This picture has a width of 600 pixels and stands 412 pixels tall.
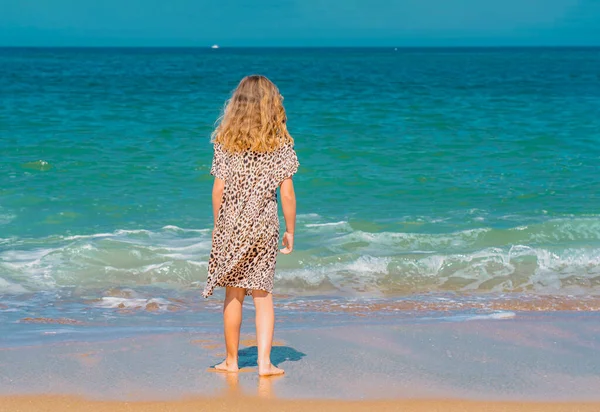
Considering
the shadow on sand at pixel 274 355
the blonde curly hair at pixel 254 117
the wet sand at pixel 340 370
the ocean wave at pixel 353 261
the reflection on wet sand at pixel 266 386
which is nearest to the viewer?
the wet sand at pixel 340 370

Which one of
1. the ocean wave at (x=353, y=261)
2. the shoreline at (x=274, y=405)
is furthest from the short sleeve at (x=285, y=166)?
the ocean wave at (x=353, y=261)

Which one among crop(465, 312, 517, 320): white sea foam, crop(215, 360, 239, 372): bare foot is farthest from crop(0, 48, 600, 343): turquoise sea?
crop(215, 360, 239, 372): bare foot

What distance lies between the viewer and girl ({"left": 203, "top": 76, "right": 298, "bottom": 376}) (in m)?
4.31

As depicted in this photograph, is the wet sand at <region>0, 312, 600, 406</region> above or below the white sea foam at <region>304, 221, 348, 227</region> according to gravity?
above

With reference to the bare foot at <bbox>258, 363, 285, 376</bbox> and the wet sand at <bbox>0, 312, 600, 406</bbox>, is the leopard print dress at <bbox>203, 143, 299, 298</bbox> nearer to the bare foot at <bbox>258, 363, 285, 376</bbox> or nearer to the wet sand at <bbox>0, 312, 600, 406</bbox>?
the bare foot at <bbox>258, 363, 285, 376</bbox>

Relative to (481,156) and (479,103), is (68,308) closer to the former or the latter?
(481,156)

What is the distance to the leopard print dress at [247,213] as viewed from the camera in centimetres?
438

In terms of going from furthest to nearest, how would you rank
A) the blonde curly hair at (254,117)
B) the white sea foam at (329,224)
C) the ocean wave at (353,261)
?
the white sea foam at (329,224)
the ocean wave at (353,261)
the blonde curly hair at (254,117)

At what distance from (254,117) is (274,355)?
55.5 inches

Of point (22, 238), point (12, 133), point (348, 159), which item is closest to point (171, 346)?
point (22, 238)

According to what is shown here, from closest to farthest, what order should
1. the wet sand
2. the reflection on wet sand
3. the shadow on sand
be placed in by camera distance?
the wet sand → the reflection on wet sand → the shadow on sand

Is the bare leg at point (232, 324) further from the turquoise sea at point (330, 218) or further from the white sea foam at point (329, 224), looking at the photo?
the white sea foam at point (329, 224)

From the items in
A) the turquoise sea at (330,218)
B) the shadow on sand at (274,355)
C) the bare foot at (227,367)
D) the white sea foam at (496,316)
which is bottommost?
the turquoise sea at (330,218)

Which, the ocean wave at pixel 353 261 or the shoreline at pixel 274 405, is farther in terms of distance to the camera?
the ocean wave at pixel 353 261
